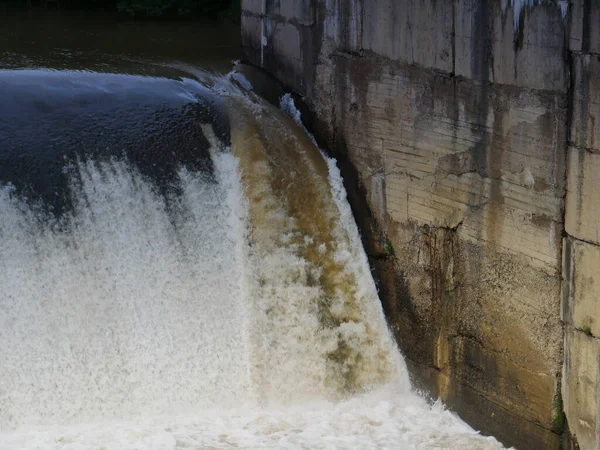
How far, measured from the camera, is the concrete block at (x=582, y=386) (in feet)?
18.1

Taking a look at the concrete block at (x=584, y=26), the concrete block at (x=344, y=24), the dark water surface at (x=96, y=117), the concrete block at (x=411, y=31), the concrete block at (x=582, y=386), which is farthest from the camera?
the concrete block at (x=344, y=24)

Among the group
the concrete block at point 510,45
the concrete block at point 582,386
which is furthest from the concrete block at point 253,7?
the concrete block at point 582,386

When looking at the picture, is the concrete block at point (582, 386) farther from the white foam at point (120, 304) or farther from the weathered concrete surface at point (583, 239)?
the white foam at point (120, 304)

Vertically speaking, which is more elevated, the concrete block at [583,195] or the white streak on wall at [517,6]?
the white streak on wall at [517,6]

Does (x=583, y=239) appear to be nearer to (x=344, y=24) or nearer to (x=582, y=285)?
(x=582, y=285)

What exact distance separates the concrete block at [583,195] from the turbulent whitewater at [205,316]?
5.29 feet

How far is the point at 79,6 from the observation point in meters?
13.9

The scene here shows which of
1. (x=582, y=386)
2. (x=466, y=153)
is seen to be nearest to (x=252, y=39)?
(x=466, y=153)

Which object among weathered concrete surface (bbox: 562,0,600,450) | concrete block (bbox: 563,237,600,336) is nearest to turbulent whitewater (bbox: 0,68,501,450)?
weathered concrete surface (bbox: 562,0,600,450)

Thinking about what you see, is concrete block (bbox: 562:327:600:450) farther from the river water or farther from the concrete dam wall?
the river water

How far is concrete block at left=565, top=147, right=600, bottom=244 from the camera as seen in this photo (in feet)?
17.3

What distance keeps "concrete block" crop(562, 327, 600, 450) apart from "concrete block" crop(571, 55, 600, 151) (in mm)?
1071

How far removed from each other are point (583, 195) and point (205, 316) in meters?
2.52

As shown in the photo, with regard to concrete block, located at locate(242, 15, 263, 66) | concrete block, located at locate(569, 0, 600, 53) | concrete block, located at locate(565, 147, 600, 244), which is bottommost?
concrete block, located at locate(565, 147, 600, 244)
